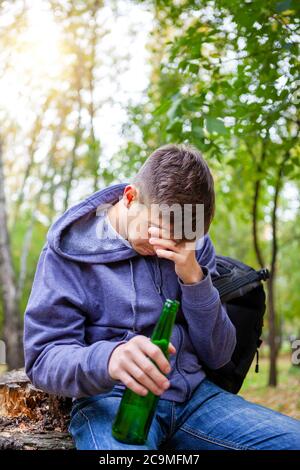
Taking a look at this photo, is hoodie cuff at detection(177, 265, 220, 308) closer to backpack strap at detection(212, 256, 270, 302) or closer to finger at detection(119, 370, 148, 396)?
backpack strap at detection(212, 256, 270, 302)

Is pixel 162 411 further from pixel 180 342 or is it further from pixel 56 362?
pixel 56 362

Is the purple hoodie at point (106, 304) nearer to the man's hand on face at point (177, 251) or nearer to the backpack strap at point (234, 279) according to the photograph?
the man's hand on face at point (177, 251)

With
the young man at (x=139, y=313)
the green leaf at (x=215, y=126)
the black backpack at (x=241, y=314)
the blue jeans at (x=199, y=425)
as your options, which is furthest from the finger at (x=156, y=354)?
the green leaf at (x=215, y=126)

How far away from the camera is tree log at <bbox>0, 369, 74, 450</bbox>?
2168mm

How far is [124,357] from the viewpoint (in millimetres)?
1577

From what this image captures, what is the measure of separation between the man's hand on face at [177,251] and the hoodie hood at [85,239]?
26 centimetres

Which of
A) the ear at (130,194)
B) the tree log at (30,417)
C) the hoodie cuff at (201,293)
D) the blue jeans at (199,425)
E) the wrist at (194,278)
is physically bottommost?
the tree log at (30,417)

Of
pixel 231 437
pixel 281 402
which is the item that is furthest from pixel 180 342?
pixel 281 402

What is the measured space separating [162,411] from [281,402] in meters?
6.52

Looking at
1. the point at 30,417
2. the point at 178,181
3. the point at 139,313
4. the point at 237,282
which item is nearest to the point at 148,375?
the point at 139,313

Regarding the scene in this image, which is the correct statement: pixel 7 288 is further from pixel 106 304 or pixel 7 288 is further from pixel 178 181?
pixel 178 181

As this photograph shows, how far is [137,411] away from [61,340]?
1.30ft

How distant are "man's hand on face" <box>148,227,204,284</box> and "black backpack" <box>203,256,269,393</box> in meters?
0.43

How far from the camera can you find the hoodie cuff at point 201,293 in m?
1.96
